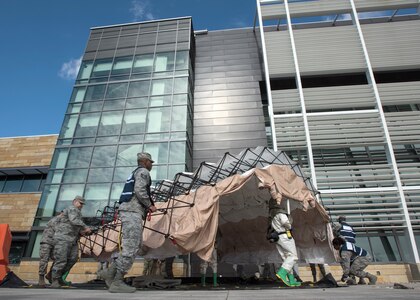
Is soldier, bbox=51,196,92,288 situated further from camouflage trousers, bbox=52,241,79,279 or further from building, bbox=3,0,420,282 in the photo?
building, bbox=3,0,420,282

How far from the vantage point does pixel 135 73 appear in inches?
634

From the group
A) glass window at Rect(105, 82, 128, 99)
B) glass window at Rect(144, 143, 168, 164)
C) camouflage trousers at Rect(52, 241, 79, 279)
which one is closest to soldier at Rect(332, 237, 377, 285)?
camouflage trousers at Rect(52, 241, 79, 279)

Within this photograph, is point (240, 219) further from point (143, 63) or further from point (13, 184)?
point (13, 184)

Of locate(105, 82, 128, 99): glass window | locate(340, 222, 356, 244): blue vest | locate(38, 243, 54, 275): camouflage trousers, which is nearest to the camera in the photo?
locate(38, 243, 54, 275): camouflage trousers

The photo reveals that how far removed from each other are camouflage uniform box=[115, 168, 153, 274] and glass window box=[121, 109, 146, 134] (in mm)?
10126

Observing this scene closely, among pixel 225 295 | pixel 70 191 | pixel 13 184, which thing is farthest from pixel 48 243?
pixel 13 184

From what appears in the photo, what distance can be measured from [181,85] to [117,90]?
3.89m

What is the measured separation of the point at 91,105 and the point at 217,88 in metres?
7.51

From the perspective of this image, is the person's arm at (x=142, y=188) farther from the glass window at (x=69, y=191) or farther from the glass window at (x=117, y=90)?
the glass window at (x=117, y=90)

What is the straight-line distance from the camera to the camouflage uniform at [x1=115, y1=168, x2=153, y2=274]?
157 inches

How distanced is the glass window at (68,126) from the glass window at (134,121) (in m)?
2.86

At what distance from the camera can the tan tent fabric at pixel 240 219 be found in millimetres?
5227

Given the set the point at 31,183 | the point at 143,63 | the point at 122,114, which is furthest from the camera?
the point at 31,183

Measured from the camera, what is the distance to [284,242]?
5328mm
